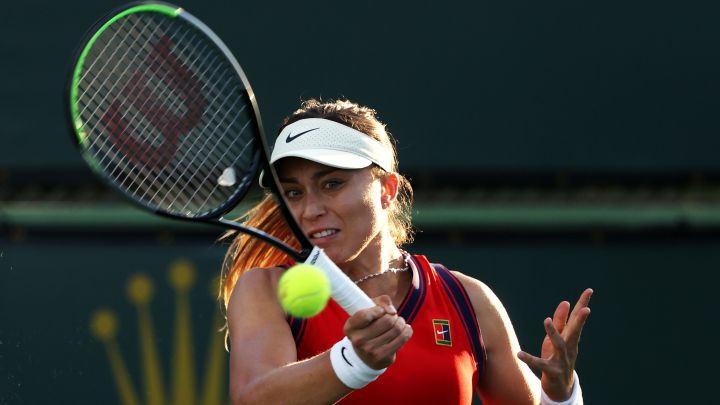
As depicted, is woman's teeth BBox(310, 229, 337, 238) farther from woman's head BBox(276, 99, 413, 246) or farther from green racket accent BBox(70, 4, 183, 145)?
green racket accent BBox(70, 4, 183, 145)

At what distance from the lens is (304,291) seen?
208 centimetres

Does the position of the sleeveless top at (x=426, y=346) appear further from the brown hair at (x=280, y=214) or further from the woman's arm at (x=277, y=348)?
the brown hair at (x=280, y=214)

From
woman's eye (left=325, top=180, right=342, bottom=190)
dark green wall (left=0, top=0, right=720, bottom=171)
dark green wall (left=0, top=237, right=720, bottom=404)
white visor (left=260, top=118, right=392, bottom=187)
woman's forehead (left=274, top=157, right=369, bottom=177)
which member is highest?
dark green wall (left=0, top=0, right=720, bottom=171)

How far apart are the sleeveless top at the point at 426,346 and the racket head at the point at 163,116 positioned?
34 cm

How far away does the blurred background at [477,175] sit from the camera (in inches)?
154

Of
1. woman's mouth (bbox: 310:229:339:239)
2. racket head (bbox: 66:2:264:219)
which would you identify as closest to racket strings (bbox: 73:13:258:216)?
racket head (bbox: 66:2:264:219)

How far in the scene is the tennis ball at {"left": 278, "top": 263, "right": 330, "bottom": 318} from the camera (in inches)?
82.1

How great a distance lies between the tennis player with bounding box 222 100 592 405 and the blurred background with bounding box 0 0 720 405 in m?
1.27

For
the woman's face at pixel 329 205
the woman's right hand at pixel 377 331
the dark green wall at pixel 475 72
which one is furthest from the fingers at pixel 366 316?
the dark green wall at pixel 475 72

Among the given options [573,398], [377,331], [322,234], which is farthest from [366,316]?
[573,398]

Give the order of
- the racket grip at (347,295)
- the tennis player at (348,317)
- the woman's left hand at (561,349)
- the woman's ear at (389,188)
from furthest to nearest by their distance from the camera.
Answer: the woman's ear at (389,188), the woman's left hand at (561,349), the tennis player at (348,317), the racket grip at (347,295)

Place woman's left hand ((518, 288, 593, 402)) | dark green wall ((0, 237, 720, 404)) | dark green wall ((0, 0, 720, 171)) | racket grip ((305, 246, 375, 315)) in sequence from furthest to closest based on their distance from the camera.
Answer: dark green wall ((0, 0, 720, 171)) → dark green wall ((0, 237, 720, 404)) → woman's left hand ((518, 288, 593, 402)) → racket grip ((305, 246, 375, 315))

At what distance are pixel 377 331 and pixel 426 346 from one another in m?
0.39

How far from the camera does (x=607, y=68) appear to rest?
4141mm
